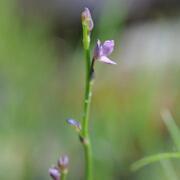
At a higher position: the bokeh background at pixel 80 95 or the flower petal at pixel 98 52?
the flower petal at pixel 98 52

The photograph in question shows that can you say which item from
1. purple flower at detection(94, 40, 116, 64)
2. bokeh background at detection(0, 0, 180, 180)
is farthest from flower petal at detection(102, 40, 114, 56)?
bokeh background at detection(0, 0, 180, 180)

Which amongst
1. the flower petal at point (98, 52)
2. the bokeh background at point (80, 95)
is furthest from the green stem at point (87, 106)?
the bokeh background at point (80, 95)

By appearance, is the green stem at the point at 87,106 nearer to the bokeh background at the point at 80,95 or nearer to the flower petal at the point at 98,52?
the flower petal at the point at 98,52

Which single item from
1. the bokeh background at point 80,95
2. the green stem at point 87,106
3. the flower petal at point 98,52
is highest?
the flower petal at point 98,52

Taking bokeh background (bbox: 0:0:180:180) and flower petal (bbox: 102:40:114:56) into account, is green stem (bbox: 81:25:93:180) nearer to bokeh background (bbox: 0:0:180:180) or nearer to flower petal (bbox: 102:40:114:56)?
flower petal (bbox: 102:40:114:56)

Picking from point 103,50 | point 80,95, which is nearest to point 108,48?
point 103,50

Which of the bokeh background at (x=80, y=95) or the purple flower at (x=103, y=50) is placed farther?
the bokeh background at (x=80, y=95)

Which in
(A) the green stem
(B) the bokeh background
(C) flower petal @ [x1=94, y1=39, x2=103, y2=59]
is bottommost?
(B) the bokeh background

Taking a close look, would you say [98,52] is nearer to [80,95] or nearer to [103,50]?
[103,50]

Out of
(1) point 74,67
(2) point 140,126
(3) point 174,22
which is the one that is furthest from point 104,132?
(3) point 174,22
